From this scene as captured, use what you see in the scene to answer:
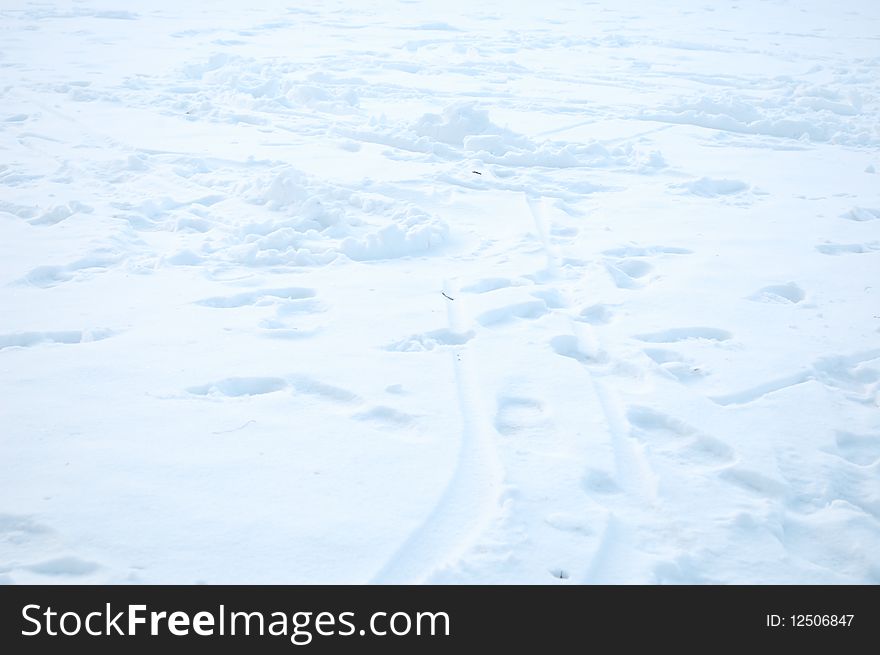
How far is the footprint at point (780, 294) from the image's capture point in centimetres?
454

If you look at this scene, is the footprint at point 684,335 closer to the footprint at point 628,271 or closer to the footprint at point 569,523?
the footprint at point 628,271

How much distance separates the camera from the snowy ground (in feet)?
8.96

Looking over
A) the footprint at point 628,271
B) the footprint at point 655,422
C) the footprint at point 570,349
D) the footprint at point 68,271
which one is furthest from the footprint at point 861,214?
the footprint at point 68,271

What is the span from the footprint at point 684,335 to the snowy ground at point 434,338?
0.02 meters

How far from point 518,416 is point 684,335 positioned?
1188mm

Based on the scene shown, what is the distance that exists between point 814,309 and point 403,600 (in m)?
3.05

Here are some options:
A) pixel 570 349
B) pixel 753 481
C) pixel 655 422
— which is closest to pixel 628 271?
pixel 570 349

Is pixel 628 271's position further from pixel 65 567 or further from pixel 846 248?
pixel 65 567

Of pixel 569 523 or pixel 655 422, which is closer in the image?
pixel 569 523

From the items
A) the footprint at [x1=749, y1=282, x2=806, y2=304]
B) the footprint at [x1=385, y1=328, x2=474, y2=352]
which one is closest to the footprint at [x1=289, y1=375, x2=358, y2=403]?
the footprint at [x1=385, y1=328, x2=474, y2=352]

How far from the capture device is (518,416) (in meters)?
3.43

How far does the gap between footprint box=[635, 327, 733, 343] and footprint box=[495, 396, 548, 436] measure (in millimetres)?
873

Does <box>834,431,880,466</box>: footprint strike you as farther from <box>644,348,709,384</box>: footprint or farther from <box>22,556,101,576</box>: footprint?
<box>22,556,101,576</box>: footprint

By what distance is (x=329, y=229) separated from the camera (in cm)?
538
